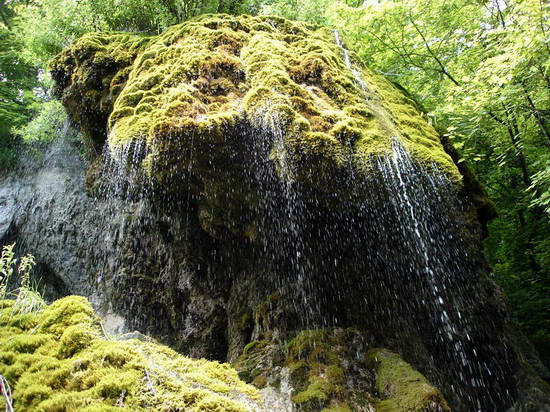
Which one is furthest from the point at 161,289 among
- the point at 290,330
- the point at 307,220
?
the point at 307,220

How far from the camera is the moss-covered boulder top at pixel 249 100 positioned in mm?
4301

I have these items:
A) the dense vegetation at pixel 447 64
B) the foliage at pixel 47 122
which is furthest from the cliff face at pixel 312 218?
the foliage at pixel 47 122

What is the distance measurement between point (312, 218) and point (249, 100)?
1.99m

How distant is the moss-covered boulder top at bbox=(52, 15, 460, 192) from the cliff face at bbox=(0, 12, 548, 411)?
3 centimetres

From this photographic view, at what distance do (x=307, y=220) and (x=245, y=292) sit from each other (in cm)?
215

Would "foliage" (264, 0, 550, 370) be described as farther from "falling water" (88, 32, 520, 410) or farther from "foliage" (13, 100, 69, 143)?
"foliage" (13, 100, 69, 143)

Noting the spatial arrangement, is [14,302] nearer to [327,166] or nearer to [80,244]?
[327,166]

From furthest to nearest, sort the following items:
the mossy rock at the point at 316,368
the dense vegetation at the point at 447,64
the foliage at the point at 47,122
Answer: the foliage at the point at 47,122
the dense vegetation at the point at 447,64
the mossy rock at the point at 316,368

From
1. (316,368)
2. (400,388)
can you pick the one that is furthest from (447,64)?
(316,368)

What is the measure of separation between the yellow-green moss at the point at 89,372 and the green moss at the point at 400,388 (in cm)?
185

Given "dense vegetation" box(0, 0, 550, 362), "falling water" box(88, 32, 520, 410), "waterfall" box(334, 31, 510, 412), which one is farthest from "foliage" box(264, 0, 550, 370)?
"falling water" box(88, 32, 520, 410)

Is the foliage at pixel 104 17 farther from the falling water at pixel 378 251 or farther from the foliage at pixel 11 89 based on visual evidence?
the falling water at pixel 378 251

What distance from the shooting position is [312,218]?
4.82 m

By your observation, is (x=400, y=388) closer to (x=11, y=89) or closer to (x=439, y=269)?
(x=439, y=269)
